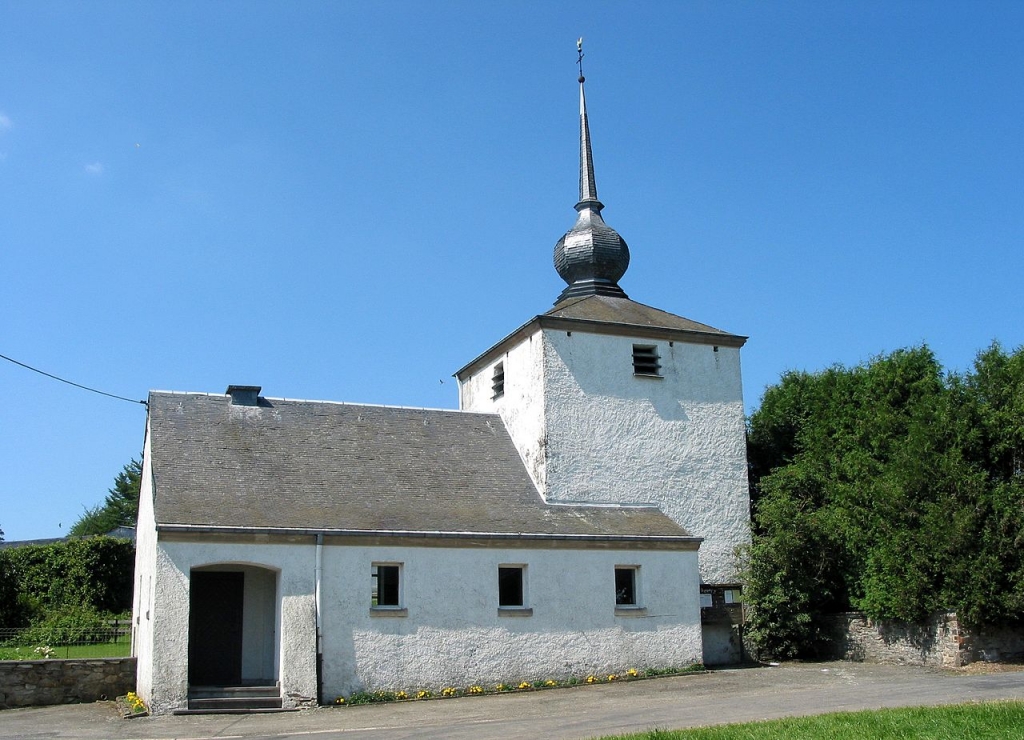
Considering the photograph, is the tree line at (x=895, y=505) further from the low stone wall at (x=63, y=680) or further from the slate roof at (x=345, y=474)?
the low stone wall at (x=63, y=680)

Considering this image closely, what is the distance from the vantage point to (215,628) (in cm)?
1941

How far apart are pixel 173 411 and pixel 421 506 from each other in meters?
6.07

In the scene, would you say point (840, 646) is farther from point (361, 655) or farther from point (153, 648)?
point (153, 648)

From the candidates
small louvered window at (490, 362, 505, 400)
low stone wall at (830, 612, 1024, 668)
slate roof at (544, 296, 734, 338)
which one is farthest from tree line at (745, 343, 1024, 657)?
small louvered window at (490, 362, 505, 400)

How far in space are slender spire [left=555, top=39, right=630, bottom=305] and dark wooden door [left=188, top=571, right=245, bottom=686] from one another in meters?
12.2

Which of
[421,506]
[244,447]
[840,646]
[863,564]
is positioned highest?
[244,447]

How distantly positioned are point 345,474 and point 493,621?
4554 millimetres

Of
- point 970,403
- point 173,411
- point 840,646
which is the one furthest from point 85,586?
point 970,403

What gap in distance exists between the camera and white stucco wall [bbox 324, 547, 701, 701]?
60.9ft

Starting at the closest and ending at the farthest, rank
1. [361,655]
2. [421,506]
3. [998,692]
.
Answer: [998,692] → [361,655] → [421,506]

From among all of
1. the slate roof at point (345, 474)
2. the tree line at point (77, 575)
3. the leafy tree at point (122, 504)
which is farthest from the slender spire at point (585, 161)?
the leafy tree at point (122, 504)

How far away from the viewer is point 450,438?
2386cm

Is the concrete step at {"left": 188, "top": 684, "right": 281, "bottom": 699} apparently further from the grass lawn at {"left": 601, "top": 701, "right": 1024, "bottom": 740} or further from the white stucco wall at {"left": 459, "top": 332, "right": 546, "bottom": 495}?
the grass lawn at {"left": 601, "top": 701, "right": 1024, "bottom": 740}

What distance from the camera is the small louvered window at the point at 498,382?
85.7ft
